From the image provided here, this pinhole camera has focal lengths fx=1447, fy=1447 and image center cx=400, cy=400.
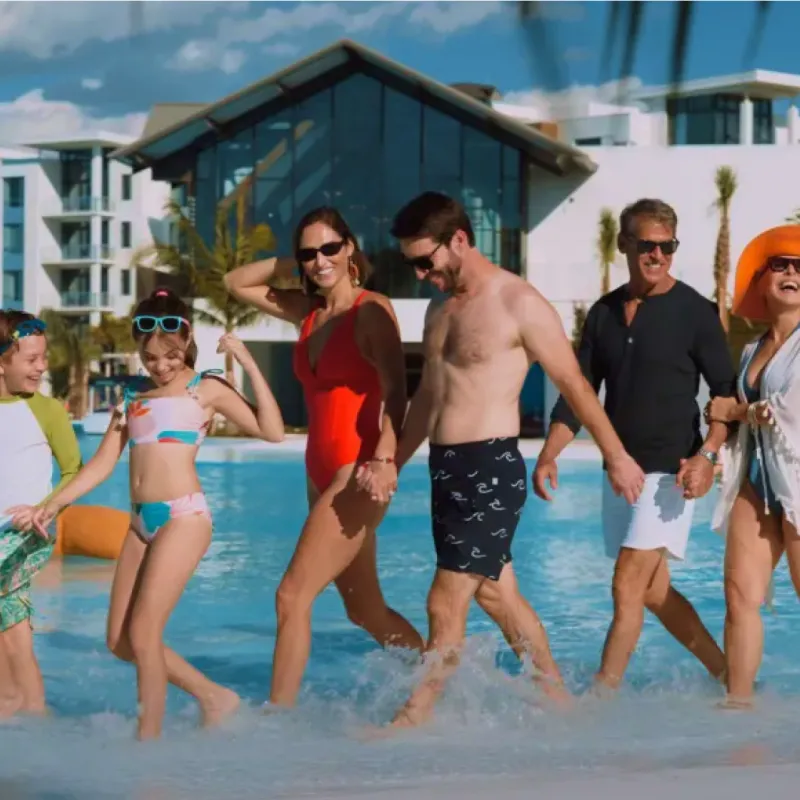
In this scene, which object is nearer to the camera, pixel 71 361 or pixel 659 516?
pixel 659 516

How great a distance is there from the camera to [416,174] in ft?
116

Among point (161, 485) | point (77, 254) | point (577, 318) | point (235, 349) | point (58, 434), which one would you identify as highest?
point (77, 254)

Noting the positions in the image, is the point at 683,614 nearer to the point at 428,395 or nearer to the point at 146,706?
the point at 428,395

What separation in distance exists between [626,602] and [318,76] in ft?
107

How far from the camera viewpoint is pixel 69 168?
64.0 meters

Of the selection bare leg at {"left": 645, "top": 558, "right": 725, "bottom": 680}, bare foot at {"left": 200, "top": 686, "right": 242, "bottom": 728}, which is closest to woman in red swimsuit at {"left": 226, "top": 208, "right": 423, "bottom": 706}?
bare foot at {"left": 200, "top": 686, "right": 242, "bottom": 728}

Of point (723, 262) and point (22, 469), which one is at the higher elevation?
point (723, 262)

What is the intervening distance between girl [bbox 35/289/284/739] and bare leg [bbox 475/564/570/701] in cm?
78

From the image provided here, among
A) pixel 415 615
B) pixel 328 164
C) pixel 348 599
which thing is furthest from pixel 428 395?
pixel 328 164

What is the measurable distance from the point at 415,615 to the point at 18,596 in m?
3.22

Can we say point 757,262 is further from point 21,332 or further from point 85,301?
point 85,301

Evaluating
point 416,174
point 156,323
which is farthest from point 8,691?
point 416,174

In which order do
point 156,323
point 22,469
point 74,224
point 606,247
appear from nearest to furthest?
point 156,323 < point 22,469 < point 606,247 < point 74,224

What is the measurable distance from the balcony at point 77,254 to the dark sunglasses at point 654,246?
5829 cm
